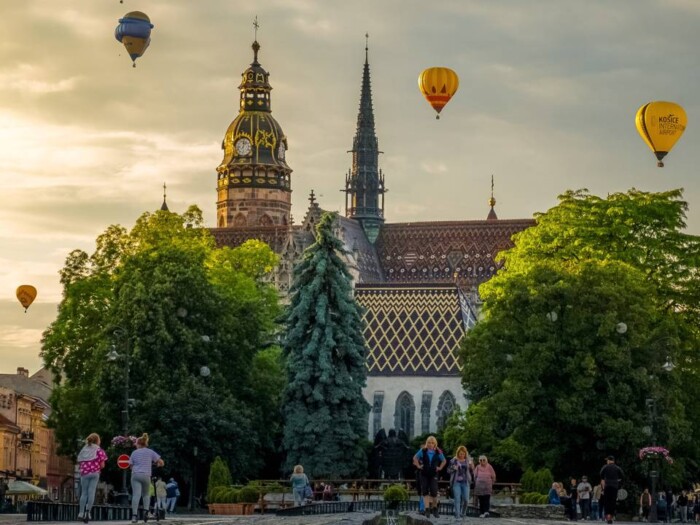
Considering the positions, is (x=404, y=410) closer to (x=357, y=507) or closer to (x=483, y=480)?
(x=357, y=507)

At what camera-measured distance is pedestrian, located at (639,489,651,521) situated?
3017 inches

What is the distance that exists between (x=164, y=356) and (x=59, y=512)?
1459 inches

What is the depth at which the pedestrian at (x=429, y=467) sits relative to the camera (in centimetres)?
4881

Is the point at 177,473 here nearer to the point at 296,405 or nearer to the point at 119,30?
the point at 296,405

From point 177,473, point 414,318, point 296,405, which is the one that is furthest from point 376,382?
point 177,473

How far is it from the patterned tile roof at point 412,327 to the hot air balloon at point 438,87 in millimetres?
45917

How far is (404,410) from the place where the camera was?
498 ft

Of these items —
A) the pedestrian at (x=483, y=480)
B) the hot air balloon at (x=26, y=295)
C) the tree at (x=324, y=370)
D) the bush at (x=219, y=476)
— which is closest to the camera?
the pedestrian at (x=483, y=480)

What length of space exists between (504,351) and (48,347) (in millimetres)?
23599

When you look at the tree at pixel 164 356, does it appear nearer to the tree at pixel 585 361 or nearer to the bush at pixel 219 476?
the bush at pixel 219 476

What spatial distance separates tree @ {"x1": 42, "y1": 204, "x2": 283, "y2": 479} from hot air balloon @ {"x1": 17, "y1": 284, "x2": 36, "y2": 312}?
16.6 meters

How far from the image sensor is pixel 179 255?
91750mm

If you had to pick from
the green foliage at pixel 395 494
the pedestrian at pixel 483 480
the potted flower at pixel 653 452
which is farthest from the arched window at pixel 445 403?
the pedestrian at pixel 483 480

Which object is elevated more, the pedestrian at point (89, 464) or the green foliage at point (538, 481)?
the green foliage at point (538, 481)
